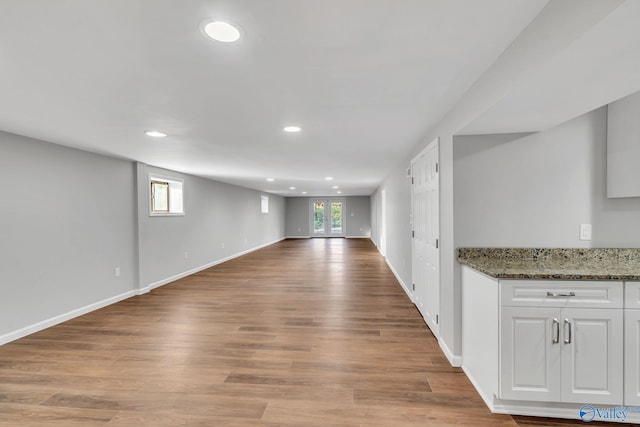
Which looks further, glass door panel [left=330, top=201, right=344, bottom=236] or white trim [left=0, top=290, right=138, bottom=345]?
glass door panel [left=330, top=201, right=344, bottom=236]

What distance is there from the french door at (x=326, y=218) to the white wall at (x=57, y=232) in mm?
10516

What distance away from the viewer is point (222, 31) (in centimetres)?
133

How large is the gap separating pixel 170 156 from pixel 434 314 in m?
4.07

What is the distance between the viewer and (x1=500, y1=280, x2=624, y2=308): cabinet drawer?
175 cm

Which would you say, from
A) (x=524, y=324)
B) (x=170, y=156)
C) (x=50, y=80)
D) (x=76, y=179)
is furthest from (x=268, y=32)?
(x=76, y=179)

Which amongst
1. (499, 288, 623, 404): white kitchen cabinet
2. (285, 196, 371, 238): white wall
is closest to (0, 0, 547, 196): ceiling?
(499, 288, 623, 404): white kitchen cabinet

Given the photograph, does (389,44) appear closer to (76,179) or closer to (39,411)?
(39,411)

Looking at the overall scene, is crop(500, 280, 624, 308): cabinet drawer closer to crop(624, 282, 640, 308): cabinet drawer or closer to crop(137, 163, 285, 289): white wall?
crop(624, 282, 640, 308): cabinet drawer

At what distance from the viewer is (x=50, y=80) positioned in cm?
180

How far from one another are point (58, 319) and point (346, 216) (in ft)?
38.9

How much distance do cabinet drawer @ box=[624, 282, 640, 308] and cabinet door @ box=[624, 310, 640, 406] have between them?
40 millimetres

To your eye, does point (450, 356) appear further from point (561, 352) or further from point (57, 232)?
point (57, 232)

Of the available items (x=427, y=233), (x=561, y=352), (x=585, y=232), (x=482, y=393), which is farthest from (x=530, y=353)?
(x=427, y=233)

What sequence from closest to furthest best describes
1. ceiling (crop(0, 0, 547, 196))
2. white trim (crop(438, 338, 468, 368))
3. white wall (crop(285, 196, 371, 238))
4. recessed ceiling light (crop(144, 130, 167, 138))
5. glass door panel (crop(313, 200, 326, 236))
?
1. ceiling (crop(0, 0, 547, 196))
2. white trim (crop(438, 338, 468, 368))
3. recessed ceiling light (crop(144, 130, 167, 138))
4. white wall (crop(285, 196, 371, 238))
5. glass door panel (crop(313, 200, 326, 236))
